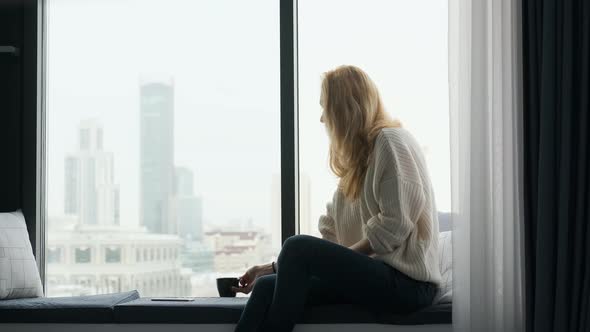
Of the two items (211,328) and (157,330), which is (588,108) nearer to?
(211,328)

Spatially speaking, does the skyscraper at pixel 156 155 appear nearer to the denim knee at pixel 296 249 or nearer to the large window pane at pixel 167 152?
the large window pane at pixel 167 152

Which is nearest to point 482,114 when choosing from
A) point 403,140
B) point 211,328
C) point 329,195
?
point 403,140

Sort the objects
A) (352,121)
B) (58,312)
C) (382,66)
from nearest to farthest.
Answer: (352,121)
(58,312)
(382,66)

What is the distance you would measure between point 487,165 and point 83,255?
5.50ft

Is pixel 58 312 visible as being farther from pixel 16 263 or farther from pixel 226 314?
pixel 226 314

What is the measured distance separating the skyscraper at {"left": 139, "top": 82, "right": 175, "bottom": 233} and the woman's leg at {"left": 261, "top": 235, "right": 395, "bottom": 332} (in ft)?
3.06

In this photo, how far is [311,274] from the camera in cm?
246

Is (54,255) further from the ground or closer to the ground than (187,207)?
closer to the ground

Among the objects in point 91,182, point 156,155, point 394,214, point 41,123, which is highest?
point 41,123

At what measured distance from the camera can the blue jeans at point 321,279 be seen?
2.43 meters

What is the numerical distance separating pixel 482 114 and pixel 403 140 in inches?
10.4

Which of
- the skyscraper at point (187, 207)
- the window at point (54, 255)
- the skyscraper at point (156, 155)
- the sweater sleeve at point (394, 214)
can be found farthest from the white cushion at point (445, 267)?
the window at point (54, 255)

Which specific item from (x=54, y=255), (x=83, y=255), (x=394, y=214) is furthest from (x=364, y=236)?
(x=54, y=255)

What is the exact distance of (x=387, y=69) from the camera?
317 cm
